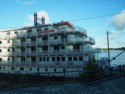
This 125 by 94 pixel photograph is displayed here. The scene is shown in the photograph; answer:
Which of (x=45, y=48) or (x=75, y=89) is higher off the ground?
(x=45, y=48)

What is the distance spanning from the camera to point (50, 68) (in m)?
43.7

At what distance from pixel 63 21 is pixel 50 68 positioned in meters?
11.1

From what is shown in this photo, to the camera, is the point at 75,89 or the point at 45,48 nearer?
the point at 75,89

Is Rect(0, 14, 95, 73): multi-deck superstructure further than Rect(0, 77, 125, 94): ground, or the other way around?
Rect(0, 14, 95, 73): multi-deck superstructure

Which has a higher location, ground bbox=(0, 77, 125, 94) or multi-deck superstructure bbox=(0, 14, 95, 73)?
multi-deck superstructure bbox=(0, 14, 95, 73)

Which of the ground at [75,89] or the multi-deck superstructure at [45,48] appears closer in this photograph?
the ground at [75,89]

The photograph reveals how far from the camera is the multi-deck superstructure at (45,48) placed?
4138 cm

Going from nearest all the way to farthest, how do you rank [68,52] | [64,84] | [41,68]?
[64,84]
[68,52]
[41,68]

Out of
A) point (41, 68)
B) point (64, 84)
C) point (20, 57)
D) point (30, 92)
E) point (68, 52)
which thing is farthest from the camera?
point (20, 57)

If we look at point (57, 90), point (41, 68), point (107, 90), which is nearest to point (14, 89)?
point (57, 90)

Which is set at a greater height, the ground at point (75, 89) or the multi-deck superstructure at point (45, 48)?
the multi-deck superstructure at point (45, 48)

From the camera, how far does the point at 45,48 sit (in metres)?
46.4

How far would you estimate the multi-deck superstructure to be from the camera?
136ft

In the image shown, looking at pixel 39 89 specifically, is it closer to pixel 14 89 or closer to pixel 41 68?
pixel 14 89
